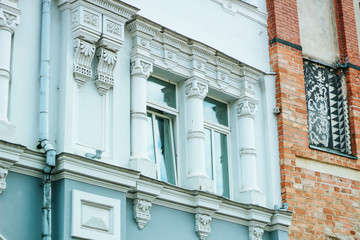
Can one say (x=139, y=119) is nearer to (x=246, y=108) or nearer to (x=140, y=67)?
(x=140, y=67)

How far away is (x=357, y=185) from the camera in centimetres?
1427

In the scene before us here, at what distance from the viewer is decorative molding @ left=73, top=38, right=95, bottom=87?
10609mm

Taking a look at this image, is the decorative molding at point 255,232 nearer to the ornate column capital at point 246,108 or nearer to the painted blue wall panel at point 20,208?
the ornate column capital at point 246,108

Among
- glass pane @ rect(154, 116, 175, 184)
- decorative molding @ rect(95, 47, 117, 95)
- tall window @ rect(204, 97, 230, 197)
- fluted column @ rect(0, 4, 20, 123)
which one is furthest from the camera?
tall window @ rect(204, 97, 230, 197)

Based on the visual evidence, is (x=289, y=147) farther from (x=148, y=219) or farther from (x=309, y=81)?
(x=148, y=219)

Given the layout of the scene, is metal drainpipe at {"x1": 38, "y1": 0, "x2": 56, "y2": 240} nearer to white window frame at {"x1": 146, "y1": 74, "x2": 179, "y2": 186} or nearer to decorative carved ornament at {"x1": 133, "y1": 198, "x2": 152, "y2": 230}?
decorative carved ornament at {"x1": 133, "y1": 198, "x2": 152, "y2": 230}

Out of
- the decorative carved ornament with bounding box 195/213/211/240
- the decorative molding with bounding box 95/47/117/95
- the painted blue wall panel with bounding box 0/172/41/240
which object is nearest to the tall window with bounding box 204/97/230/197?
the decorative carved ornament with bounding box 195/213/211/240

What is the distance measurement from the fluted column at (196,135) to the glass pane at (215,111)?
562 millimetres

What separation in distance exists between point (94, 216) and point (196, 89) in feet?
10.7

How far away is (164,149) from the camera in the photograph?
12.1 m

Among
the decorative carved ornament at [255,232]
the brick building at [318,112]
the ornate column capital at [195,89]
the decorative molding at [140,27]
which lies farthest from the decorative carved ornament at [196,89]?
the decorative carved ornament at [255,232]

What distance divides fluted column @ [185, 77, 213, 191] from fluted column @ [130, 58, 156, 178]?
0.94m

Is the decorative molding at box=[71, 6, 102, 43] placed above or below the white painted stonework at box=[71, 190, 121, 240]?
above

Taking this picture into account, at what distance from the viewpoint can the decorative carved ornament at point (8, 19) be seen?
10.0 metres
